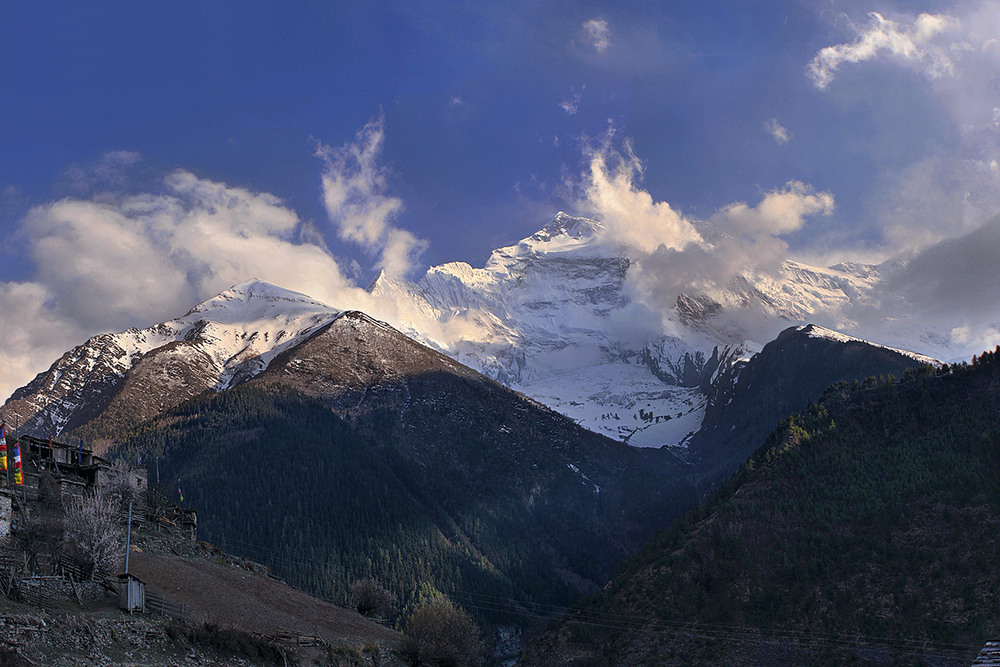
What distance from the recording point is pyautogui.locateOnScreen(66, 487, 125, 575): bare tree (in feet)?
189

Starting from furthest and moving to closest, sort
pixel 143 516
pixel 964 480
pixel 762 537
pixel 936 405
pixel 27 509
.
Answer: pixel 936 405 < pixel 762 537 < pixel 964 480 < pixel 143 516 < pixel 27 509

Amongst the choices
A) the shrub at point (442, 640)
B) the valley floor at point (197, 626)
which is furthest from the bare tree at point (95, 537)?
the shrub at point (442, 640)

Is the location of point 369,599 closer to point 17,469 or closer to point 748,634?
point 17,469

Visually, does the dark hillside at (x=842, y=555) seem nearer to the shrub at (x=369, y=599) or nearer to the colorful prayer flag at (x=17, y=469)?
the shrub at (x=369, y=599)

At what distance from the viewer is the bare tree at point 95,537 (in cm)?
5759

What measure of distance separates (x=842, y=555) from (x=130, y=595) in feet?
309

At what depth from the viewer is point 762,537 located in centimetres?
12344

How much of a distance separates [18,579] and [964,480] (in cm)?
11267

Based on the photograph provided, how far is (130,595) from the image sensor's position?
5291 cm

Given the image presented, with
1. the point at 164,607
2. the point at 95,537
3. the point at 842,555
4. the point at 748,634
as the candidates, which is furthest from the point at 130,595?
the point at 842,555

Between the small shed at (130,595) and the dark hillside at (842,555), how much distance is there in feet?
244

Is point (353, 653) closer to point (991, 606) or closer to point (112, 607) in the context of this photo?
point (112, 607)

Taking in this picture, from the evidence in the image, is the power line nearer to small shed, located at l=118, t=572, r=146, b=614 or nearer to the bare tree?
the bare tree

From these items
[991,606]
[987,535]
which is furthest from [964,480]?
[991,606]
